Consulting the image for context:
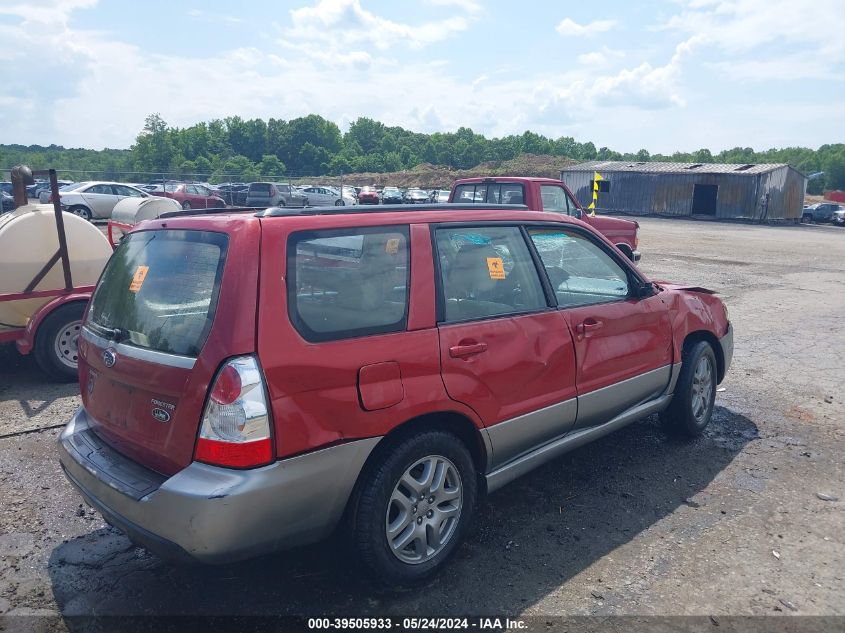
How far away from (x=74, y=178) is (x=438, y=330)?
41416 millimetres

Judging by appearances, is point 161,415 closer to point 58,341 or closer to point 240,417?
point 240,417

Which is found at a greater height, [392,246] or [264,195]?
[392,246]

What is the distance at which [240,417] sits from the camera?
8.38ft

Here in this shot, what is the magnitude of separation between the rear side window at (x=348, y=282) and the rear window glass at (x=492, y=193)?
6.80m

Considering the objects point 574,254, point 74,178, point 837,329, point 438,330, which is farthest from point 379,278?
point 74,178

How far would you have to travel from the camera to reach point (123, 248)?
136 inches

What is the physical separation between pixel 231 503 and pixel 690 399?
367 centimetres

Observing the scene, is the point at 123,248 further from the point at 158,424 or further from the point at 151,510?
the point at 151,510

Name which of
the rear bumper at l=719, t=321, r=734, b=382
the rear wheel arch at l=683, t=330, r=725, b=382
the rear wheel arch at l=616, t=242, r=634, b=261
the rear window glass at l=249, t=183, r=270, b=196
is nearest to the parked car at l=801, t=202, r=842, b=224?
the rear window glass at l=249, t=183, r=270, b=196

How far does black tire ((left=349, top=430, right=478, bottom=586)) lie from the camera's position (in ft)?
9.42

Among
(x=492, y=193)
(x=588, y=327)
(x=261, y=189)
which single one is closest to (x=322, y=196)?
(x=261, y=189)

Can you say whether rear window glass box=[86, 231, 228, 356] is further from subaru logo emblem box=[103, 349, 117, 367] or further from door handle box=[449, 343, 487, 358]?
door handle box=[449, 343, 487, 358]

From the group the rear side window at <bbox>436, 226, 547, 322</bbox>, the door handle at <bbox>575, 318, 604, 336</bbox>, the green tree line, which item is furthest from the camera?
the green tree line

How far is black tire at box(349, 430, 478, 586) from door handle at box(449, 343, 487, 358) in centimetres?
39
